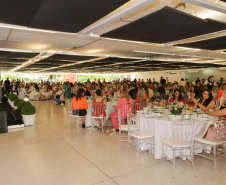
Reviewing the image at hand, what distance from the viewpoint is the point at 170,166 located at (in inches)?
144

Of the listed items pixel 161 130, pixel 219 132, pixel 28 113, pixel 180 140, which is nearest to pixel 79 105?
pixel 28 113

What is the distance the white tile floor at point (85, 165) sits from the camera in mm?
3184

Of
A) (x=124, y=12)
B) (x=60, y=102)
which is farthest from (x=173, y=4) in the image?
(x=60, y=102)

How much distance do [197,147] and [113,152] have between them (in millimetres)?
1755

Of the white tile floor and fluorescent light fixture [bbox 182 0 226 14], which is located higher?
fluorescent light fixture [bbox 182 0 226 14]

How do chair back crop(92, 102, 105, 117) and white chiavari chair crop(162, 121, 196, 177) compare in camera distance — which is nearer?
white chiavari chair crop(162, 121, 196, 177)

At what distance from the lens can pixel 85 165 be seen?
3.72 m

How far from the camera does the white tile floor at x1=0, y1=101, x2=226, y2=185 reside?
318 centimetres

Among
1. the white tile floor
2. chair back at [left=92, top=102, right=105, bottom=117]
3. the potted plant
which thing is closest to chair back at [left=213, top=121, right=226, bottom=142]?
the white tile floor

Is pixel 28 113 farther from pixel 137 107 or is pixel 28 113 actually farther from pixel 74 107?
pixel 137 107

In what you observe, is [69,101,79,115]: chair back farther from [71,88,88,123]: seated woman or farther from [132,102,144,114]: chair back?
[132,102,144,114]: chair back

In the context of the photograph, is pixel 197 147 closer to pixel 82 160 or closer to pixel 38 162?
pixel 82 160

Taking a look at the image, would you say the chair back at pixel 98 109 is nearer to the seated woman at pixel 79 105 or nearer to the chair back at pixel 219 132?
the seated woman at pixel 79 105

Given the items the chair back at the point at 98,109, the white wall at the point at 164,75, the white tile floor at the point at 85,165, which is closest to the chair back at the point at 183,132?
the white tile floor at the point at 85,165
